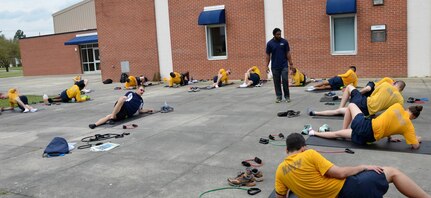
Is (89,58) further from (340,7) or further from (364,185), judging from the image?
(364,185)

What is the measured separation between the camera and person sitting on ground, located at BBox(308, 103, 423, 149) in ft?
18.6

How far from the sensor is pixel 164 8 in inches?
840

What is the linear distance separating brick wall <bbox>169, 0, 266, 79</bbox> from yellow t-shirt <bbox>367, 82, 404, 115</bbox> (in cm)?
1147

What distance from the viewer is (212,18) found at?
1933cm

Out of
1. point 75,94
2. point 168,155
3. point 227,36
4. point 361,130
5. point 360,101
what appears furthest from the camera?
point 227,36

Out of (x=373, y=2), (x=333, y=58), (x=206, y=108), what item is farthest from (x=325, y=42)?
(x=206, y=108)

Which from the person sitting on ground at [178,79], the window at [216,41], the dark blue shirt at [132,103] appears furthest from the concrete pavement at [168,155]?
the window at [216,41]

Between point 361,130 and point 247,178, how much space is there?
217 centimetres

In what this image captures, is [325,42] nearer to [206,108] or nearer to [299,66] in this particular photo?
[299,66]

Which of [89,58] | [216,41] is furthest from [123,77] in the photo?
[89,58]

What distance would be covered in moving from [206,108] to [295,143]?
7469 mm

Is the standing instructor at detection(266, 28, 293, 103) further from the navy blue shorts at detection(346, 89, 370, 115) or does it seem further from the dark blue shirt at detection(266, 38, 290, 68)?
the navy blue shorts at detection(346, 89, 370, 115)

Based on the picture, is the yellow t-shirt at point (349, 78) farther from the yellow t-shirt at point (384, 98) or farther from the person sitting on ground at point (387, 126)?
the person sitting on ground at point (387, 126)

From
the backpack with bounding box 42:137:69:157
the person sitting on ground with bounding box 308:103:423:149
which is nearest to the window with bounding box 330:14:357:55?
the person sitting on ground with bounding box 308:103:423:149
